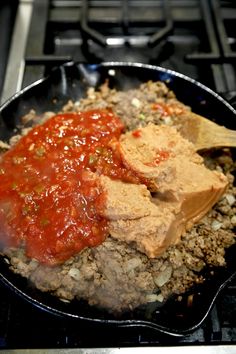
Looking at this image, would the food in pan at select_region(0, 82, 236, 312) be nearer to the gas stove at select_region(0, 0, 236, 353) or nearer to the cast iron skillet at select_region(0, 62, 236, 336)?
the cast iron skillet at select_region(0, 62, 236, 336)

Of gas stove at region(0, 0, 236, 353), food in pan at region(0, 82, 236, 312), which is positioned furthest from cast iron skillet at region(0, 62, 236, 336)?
gas stove at region(0, 0, 236, 353)

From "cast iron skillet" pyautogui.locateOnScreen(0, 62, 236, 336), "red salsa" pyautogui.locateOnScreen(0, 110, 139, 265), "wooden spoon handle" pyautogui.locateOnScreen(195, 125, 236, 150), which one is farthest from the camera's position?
"wooden spoon handle" pyautogui.locateOnScreen(195, 125, 236, 150)

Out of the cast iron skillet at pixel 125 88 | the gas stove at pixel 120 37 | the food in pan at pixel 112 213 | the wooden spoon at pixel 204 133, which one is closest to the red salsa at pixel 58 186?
the food in pan at pixel 112 213

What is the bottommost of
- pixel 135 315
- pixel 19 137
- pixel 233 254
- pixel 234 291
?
pixel 135 315

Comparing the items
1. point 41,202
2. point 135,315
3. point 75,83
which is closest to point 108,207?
point 41,202

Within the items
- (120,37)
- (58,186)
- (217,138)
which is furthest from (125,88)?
(58,186)

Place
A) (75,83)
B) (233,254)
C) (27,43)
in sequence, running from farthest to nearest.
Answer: (27,43)
(75,83)
(233,254)

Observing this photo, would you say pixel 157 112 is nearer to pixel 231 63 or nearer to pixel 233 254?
pixel 231 63
